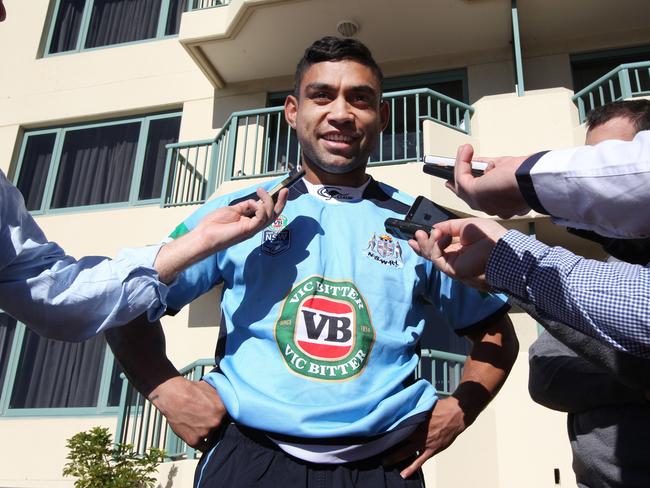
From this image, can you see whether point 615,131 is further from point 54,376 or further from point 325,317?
point 54,376

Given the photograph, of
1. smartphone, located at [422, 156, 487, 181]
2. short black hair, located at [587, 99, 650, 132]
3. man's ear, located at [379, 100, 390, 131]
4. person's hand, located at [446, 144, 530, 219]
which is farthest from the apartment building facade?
person's hand, located at [446, 144, 530, 219]

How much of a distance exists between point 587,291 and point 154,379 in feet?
4.34

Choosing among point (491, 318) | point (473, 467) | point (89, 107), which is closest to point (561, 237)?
point (473, 467)

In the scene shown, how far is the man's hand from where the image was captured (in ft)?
5.81

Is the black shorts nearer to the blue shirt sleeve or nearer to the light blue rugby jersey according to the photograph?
the light blue rugby jersey

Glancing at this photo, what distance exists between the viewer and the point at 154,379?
2.06m

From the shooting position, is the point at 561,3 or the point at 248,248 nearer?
Result: the point at 248,248

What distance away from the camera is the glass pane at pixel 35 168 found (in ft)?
37.3

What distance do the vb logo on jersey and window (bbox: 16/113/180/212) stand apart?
8858mm

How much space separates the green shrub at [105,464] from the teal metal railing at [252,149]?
12.0ft

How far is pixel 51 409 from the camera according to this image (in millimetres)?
9578

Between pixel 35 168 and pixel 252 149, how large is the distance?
4242 millimetres

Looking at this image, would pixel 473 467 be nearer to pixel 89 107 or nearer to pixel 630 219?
pixel 630 219

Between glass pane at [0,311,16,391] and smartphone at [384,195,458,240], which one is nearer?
smartphone at [384,195,458,240]
